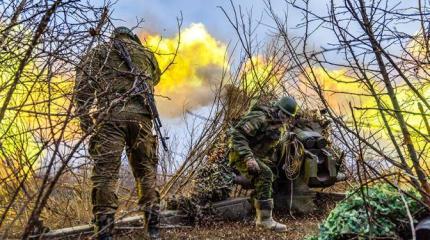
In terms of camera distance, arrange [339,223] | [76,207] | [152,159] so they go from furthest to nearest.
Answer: [76,207] → [152,159] → [339,223]

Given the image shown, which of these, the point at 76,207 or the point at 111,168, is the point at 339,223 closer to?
the point at 111,168

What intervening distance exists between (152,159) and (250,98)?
143 inches

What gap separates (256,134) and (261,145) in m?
0.23

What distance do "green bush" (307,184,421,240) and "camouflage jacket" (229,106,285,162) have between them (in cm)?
333

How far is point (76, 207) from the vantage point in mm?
7062

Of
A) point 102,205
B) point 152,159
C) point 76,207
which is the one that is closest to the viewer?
point 102,205

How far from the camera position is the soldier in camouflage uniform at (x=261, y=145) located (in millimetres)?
7145

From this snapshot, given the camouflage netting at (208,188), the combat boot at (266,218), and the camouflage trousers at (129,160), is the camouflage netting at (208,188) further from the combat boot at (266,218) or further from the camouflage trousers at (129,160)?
the camouflage trousers at (129,160)

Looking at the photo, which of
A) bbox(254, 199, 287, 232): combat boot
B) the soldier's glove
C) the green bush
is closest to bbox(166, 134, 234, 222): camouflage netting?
bbox(254, 199, 287, 232): combat boot

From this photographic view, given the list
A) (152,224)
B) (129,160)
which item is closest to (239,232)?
(152,224)

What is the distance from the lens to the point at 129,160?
5.64 m

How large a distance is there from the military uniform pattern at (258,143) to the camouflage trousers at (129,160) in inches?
73.0

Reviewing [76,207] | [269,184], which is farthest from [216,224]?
[76,207]

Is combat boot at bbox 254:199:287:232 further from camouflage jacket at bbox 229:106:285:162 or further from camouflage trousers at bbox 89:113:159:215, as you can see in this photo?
camouflage trousers at bbox 89:113:159:215
